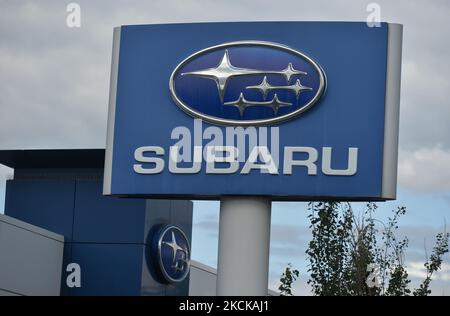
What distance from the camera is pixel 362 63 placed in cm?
1859

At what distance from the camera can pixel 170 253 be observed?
2564cm

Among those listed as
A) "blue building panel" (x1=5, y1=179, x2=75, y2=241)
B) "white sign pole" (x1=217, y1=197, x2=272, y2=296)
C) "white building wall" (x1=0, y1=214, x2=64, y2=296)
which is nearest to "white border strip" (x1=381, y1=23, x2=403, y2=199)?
"white sign pole" (x1=217, y1=197, x2=272, y2=296)

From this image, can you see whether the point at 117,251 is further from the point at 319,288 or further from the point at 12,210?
the point at 319,288

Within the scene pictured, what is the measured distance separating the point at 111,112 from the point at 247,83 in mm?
2804

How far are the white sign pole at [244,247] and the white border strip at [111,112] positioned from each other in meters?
2.40

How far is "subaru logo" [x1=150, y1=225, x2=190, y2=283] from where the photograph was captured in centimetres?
2505

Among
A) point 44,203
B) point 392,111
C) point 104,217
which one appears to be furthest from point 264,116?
point 44,203

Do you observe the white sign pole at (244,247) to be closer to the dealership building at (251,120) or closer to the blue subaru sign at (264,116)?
the dealership building at (251,120)

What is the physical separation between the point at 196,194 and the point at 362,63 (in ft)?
13.0

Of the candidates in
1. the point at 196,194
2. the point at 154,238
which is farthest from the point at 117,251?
the point at 196,194

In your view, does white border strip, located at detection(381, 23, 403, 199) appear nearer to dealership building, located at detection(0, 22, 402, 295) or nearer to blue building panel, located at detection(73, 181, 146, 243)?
dealership building, located at detection(0, 22, 402, 295)

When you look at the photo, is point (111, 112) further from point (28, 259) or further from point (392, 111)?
point (28, 259)

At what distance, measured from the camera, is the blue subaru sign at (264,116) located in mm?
18250

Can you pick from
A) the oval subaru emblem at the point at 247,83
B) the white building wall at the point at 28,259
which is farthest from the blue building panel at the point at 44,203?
the oval subaru emblem at the point at 247,83
